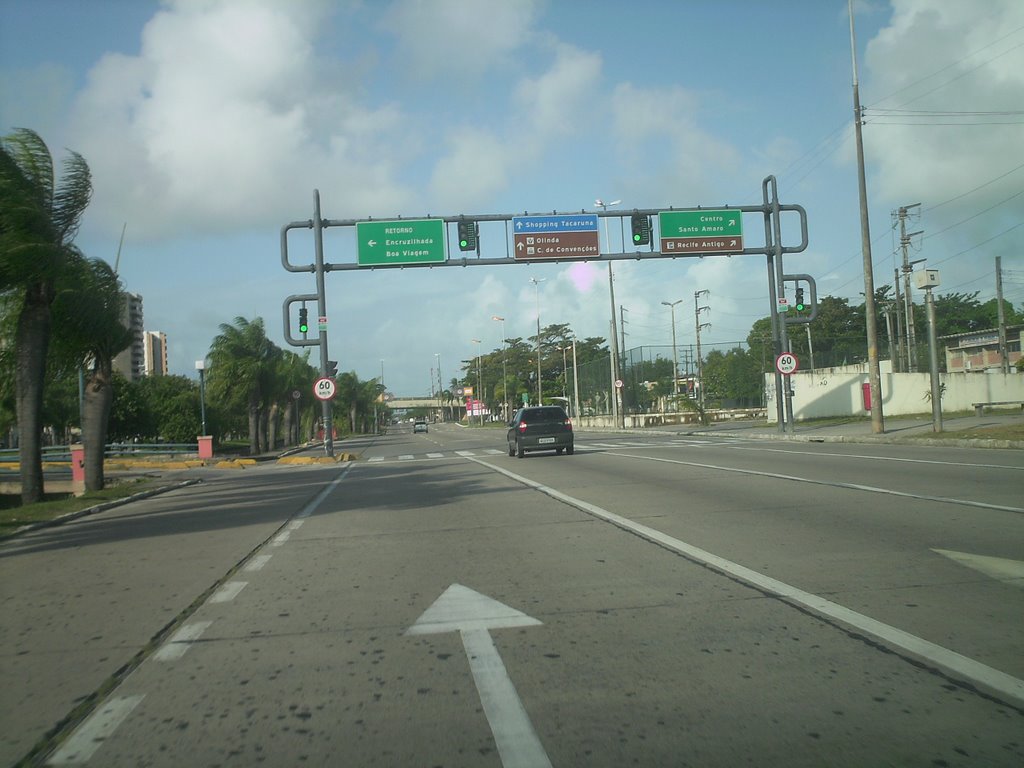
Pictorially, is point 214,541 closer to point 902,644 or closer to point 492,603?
point 492,603

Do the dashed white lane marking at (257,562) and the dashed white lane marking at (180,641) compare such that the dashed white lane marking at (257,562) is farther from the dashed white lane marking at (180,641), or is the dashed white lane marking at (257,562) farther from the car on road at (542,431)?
the car on road at (542,431)

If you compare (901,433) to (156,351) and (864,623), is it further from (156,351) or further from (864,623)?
(156,351)

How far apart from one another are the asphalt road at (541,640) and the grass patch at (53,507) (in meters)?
2.26

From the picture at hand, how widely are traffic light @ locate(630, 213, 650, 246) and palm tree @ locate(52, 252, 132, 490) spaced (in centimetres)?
1648

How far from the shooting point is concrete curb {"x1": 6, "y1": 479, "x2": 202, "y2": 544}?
43.9 ft

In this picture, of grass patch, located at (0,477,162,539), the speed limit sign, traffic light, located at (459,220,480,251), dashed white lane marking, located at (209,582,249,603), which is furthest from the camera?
the speed limit sign

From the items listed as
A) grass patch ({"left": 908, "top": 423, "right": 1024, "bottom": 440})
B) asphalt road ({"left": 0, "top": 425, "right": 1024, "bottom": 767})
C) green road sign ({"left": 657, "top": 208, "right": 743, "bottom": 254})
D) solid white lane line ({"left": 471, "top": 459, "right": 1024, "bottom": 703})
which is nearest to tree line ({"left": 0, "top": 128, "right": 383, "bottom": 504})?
asphalt road ({"left": 0, "top": 425, "right": 1024, "bottom": 767})

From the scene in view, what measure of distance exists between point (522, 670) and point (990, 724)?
2.44m

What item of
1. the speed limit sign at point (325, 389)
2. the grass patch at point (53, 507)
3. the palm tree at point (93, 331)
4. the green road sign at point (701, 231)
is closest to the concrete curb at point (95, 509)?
the grass patch at point (53, 507)

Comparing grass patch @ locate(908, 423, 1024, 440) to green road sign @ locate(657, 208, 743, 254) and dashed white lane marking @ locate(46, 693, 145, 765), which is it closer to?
green road sign @ locate(657, 208, 743, 254)

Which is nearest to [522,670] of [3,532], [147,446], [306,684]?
[306,684]

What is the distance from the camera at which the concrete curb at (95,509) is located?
13.4m

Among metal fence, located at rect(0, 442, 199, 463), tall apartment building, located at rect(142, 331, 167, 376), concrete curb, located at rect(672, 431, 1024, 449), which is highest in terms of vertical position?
tall apartment building, located at rect(142, 331, 167, 376)

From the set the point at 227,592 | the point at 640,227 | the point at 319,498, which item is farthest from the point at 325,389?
the point at 227,592
